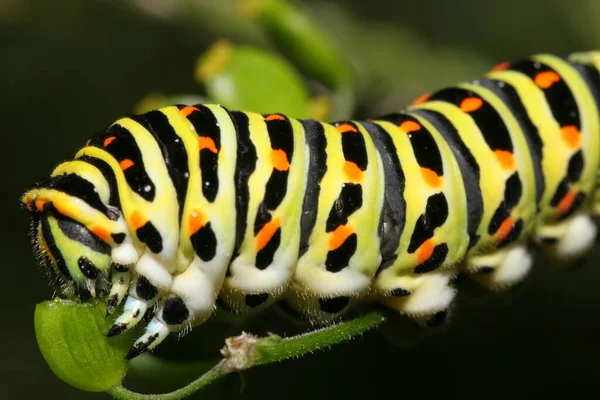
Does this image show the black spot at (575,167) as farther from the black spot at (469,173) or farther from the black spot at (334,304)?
the black spot at (334,304)

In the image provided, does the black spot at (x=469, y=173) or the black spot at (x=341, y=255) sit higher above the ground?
the black spot at (x=469, y=173)

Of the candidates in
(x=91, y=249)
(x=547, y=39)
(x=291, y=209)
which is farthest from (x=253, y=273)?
(x=547, y=39)

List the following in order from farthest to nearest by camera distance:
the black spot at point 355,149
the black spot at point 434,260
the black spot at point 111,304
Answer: the black spot at point 434,260 < the black spot at point 355,149 < the black spot at point 111,304

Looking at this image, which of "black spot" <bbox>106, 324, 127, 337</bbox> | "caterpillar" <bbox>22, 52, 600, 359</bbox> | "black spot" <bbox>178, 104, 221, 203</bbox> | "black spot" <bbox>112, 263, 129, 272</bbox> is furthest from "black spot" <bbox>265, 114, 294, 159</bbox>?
"black spot" <bbox>106, 324, 127, 337</bbox>

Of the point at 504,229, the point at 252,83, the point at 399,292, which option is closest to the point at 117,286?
the point at 399,292

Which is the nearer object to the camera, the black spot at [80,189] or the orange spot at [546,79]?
the black spot at [80,189]

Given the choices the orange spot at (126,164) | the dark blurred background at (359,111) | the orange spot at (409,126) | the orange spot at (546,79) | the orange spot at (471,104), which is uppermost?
the orange spot at (546,79)

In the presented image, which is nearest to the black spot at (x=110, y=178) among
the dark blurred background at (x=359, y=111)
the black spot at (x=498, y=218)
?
the black spot at (x=498, y=218)

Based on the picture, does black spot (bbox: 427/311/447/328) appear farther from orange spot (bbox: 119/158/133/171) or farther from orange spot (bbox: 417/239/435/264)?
orange spot (bbox: 119/158/133/171)
